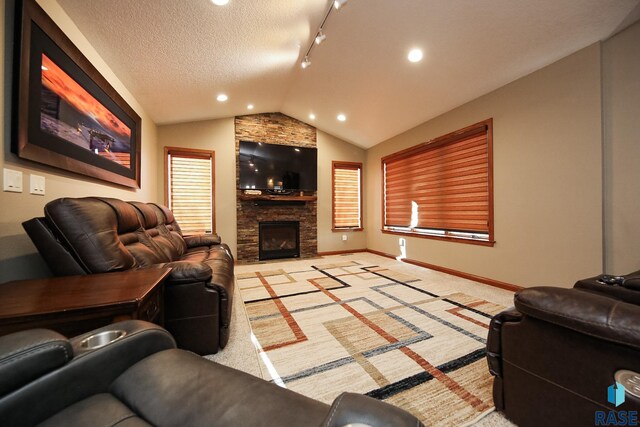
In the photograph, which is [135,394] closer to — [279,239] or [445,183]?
[445,183]

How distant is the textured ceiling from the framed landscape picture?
377mm

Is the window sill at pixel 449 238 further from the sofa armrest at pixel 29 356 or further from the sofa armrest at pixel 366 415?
the sofa armrest at pixel 29 356

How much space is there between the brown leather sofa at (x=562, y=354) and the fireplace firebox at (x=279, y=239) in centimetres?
415

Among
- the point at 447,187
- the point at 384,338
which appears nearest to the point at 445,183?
the point at 447,187

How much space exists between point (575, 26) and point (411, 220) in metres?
2.94

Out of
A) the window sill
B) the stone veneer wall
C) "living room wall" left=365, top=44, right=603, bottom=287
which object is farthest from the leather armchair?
the stone veneer wall

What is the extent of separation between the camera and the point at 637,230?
198 cm

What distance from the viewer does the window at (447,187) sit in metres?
3.14

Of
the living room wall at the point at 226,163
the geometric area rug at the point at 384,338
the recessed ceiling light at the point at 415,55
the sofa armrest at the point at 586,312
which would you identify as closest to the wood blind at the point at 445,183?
the geometric area rug at the point at 384,338

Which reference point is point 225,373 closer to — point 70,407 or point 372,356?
point 70,407

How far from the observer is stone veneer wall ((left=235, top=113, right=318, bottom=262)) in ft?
15.3

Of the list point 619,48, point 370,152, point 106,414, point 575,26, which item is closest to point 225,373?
point 106,414

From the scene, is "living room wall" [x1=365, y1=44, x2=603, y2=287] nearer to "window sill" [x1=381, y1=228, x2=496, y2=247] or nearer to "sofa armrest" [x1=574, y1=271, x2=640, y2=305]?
"window sill" [x1=381, y1=228, x2=496, y2=247]

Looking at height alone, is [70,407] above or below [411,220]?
below
